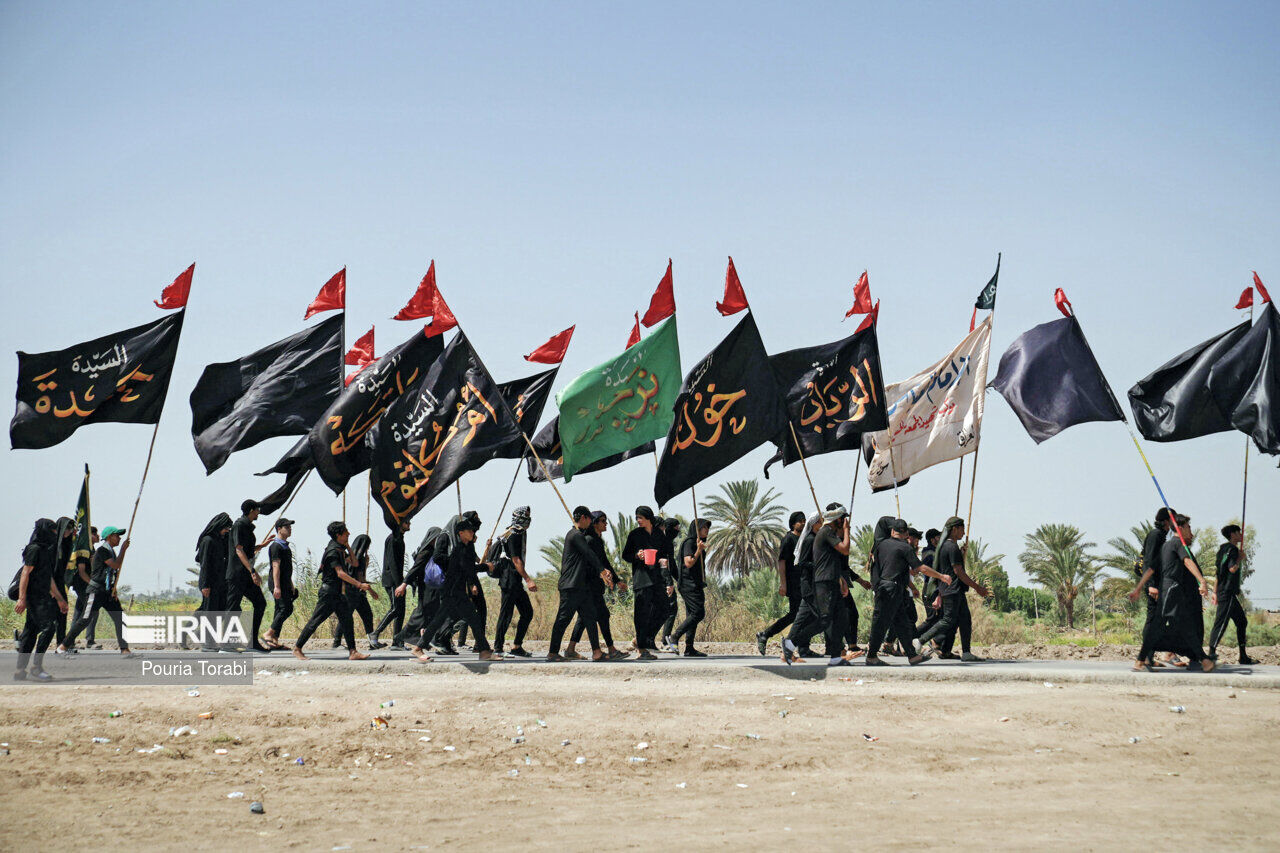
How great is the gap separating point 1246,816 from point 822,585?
5.94 meters

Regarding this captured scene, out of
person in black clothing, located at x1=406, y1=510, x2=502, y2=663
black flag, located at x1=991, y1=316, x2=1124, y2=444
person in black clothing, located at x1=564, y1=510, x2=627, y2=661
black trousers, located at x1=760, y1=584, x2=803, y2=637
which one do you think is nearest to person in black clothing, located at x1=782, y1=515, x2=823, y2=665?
black trousers, located at x1=760, y1=584, x2=803, y2=637

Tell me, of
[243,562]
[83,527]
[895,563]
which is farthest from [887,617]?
[83,527]

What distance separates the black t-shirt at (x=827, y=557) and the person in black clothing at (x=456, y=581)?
3849 mm

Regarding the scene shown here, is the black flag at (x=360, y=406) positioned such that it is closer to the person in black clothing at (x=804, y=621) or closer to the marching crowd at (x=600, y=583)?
the marching crowd at (x=600, y=583)

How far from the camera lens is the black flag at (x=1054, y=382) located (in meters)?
14.0

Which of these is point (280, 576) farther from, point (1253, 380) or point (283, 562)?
point (1253, 380)

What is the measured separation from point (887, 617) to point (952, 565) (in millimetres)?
1034

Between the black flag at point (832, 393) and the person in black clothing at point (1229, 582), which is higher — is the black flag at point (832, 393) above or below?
above

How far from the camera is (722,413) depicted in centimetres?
1343

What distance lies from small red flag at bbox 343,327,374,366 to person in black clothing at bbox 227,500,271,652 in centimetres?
552

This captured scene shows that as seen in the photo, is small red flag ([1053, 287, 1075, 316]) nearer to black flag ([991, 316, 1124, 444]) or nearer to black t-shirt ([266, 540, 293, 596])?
black flag ([991, 316, 1124, 444])

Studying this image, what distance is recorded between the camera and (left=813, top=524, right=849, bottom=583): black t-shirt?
41.5ft

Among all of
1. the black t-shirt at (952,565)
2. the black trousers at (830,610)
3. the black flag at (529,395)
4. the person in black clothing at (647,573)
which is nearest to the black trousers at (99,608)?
the black flag at (529,395)

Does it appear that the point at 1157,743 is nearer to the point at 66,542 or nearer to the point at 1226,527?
the point at 1226,527
